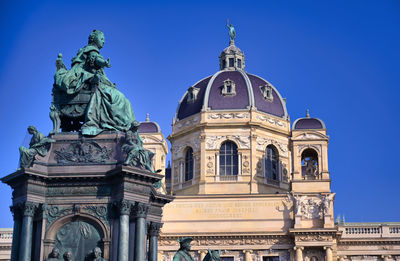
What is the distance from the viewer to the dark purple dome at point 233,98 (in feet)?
252

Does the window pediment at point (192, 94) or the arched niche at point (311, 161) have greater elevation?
the window pediment at point (192, 94)

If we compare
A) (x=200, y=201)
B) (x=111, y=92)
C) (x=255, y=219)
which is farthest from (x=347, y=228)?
(x=111, y=92)

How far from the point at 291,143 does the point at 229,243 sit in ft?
38.7

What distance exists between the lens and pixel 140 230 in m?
19.0

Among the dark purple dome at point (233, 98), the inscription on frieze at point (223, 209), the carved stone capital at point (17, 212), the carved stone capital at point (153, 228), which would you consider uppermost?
the dark purple dome at point (233, 98)

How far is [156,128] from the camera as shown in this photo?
7375cm

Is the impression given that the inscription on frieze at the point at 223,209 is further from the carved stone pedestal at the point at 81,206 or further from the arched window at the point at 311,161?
the carved stone pedestal at the point at 81,206

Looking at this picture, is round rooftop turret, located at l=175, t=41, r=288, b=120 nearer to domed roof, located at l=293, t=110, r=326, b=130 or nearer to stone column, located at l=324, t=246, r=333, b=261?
domed roof, located at l=293, t=110, r=326, b=130

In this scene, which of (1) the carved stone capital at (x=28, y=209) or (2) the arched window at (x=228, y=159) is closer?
(1) the carved stone capital at (x=28, y=209)

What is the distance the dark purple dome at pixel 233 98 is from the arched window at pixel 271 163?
13.6 feet

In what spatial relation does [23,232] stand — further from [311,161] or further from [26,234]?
[311,161]

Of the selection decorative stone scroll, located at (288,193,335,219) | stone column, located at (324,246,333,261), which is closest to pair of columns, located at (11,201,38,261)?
stone column, located at (324,246,333,261)

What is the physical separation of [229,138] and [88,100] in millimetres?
53784

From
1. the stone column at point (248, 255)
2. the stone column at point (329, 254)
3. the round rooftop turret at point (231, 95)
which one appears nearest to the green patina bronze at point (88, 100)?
the stone column at point (329, 254)
